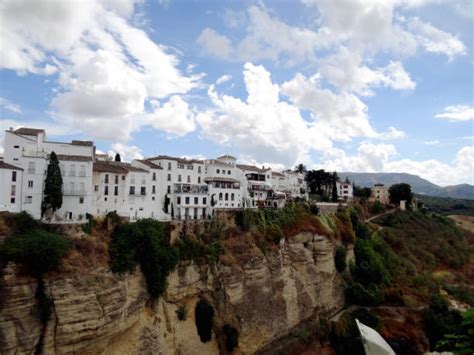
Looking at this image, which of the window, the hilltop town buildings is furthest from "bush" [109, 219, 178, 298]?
the window

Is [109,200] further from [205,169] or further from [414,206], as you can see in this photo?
[414,206]

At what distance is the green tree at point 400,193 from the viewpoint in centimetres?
5944

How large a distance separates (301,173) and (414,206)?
71.5 ft

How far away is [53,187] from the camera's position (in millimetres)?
23719

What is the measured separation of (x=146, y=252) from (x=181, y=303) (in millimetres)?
5100

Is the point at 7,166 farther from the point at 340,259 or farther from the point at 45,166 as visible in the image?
the point at 340,259

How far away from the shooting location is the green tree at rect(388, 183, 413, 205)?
195 feet

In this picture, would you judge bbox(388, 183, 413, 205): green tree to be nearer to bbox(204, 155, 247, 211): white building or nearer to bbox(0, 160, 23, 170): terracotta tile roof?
bbox(204, 155, 247, 211): white building

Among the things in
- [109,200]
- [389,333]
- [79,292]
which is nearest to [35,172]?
[109,200]

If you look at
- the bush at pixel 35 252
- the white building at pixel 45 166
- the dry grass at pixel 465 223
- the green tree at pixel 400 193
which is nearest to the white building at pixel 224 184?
the white building at pixel 45 166

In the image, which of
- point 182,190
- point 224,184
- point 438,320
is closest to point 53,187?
point 182,190

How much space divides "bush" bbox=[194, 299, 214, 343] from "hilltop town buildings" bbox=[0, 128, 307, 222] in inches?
340

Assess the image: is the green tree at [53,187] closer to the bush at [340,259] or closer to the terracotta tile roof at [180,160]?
the terracotta tile roof at [180,160]

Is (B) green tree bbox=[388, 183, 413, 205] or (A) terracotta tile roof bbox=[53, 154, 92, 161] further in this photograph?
(B) green tree bbox=[388, 183, 413, 205]
